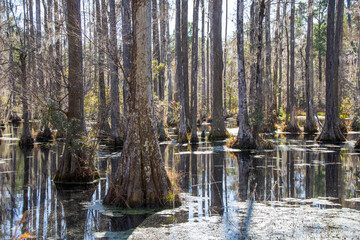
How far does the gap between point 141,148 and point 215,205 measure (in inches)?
69.7

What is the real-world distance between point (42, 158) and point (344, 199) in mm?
10962

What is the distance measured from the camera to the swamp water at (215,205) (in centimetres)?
555

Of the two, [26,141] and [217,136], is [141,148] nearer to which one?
[26,141]

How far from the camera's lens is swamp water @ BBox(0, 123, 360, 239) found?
5547 mm

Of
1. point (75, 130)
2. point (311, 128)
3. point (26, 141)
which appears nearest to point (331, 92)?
point (311, 128)

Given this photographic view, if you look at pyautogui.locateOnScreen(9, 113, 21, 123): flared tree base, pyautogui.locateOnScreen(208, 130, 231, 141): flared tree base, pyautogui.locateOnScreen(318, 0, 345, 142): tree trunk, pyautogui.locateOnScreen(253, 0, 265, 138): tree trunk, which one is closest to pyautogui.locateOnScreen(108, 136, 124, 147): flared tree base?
pyautogui.locateOnScreen(208, 130, 231, 141): flared tree base

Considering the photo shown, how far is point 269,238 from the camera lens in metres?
5.18

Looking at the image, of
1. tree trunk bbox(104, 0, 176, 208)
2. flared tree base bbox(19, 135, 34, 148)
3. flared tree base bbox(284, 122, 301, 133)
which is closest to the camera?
tree trunk bbox(104, 0, 176, 208)

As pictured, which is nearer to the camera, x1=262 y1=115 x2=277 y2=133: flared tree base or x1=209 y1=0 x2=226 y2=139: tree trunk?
x1=209 y1=0 x2=226 y2=139: tree trunk

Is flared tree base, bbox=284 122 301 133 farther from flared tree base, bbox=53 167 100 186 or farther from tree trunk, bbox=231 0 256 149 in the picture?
flared tree base, bbox=53 167 100 186

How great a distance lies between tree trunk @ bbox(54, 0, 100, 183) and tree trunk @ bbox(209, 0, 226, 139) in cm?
1103

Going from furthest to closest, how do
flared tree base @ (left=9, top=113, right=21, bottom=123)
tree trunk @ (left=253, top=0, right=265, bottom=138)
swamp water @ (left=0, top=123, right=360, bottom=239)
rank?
1. flared tree base @ (left=9, top=113, right=21, bottom=123)
2. tree trunk @ (left=253, top=0, right=265, bottom=138)
3. swamp water @ (left=0, top=123, right=360, bottom=239)

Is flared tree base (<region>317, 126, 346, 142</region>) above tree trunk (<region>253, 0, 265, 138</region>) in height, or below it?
below

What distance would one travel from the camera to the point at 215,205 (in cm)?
711
